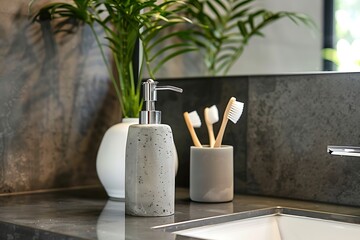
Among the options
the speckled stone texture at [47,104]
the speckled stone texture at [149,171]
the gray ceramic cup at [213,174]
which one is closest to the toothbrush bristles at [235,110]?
the gray ceramic cup at [213,174]

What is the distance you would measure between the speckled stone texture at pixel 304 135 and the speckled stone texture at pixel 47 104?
1.19 ft

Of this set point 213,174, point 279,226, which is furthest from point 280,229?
point 213,174

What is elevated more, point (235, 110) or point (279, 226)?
point (235, 110)

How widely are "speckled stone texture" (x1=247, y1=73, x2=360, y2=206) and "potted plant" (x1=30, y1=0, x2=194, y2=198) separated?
0.75ft

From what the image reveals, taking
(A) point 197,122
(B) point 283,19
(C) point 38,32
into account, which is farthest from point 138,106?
(B) point 283,19

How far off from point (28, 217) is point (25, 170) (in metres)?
0.32

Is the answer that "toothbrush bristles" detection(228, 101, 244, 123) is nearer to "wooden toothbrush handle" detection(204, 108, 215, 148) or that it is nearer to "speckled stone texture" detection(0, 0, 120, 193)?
"wooden toothbrush handle" detection(204, 108, 215, 148)

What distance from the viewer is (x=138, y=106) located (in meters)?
1.30

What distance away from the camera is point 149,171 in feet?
3.22

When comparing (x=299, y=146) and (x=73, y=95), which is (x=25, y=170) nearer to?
(x=73, y=95)

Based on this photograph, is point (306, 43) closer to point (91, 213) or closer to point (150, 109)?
point (150, 109)

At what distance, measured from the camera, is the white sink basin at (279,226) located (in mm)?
987

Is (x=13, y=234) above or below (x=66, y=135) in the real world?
below

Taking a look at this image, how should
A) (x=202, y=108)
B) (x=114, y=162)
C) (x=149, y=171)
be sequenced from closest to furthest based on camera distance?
1. (x=149, y=171)
2. (x=114, y=162)
3. (x=202, y=108)
